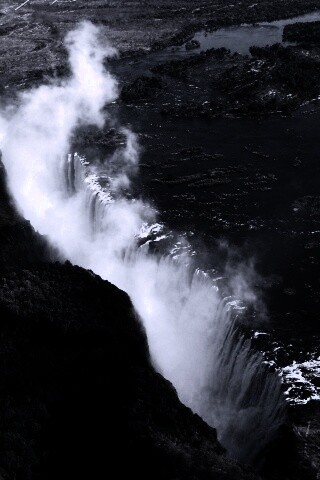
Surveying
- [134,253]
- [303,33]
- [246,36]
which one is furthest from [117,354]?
[246,36]

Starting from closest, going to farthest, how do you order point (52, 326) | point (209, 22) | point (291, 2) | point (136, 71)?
point (52, 326) → point (136, 71) → point (209, 22) → point (291, 2)

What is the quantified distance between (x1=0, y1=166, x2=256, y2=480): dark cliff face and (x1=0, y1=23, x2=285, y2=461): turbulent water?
411 centimetres

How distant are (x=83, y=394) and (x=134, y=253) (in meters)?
13.2

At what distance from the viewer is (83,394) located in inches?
723

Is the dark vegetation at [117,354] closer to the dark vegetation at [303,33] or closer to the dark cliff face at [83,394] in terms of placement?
the dark cliff face at [83,394]

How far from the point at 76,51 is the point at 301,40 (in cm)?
2847

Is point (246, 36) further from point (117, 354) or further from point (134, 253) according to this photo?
point (117, 354)

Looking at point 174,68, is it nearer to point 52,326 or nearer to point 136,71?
point 136,71

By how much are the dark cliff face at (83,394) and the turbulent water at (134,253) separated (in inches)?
162

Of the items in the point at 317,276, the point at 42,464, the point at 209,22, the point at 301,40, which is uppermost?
the point at 209,22

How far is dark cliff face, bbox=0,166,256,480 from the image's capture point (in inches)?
632

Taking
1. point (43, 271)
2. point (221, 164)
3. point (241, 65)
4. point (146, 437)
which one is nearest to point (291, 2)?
point (241, 65)

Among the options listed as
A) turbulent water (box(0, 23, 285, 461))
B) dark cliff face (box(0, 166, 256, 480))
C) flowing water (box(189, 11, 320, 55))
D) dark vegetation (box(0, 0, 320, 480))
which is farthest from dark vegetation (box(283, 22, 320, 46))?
dark cliff face (box(0, 166, 256, 480))

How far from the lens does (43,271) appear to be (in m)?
22.8
